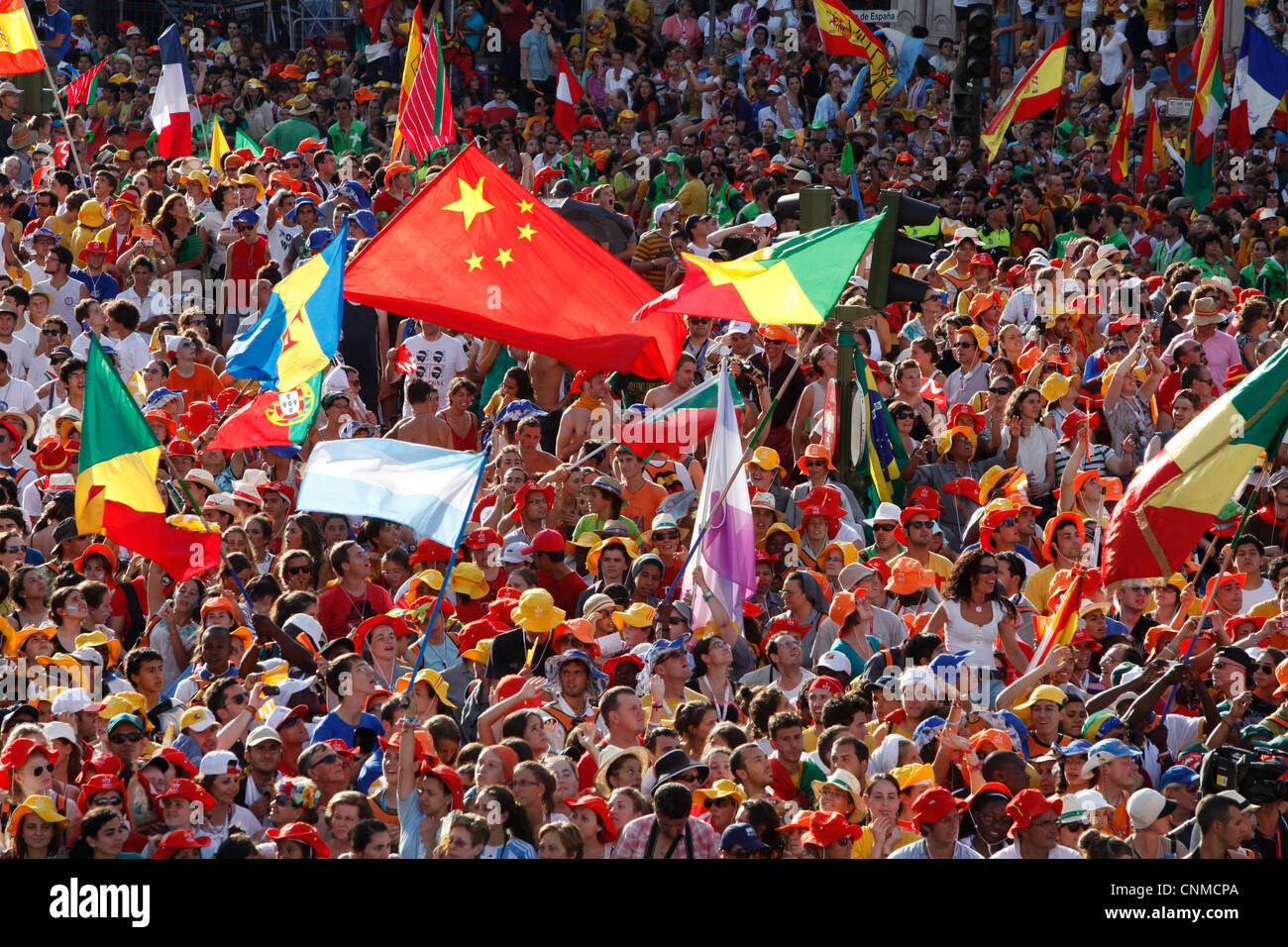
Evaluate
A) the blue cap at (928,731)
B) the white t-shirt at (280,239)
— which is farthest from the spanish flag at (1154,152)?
the blue cap at (928,731)

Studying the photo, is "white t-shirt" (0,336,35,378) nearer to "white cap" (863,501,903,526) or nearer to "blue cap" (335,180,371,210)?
"blue cap" (335,180,371,210)

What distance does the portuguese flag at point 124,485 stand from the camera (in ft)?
32.7

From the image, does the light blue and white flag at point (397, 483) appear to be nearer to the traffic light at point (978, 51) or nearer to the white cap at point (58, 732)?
the white cap at point (58, 732)

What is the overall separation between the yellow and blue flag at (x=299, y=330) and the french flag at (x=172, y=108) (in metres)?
7.58

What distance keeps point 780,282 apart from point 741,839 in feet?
12.0

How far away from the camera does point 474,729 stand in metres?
9.30

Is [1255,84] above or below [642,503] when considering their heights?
below

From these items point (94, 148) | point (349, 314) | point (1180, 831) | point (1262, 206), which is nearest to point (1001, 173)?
point (1262, 206)

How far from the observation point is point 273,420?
11.3 metres

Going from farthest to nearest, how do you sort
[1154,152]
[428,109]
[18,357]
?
[1154,152] → [428,109] → [18,357]

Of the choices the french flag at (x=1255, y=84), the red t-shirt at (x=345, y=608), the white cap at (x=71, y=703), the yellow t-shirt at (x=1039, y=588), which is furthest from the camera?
the french flag at (x=1255, y=84)

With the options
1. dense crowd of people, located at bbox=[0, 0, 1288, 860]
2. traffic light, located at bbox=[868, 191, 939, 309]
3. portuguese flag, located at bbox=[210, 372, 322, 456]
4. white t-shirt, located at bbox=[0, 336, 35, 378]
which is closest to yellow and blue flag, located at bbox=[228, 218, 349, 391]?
portuguese flag, located at bbox=[210, 372, 322, 456]

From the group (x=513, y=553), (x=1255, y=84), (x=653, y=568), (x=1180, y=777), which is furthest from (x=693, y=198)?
(x=1180, y=777)

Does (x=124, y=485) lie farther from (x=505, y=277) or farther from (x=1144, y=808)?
(x=1144, y=808)
